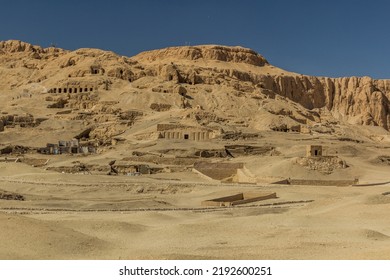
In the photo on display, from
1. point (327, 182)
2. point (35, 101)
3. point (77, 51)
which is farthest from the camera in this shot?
point (77, 51)

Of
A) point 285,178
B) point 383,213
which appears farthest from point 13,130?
point 383,213

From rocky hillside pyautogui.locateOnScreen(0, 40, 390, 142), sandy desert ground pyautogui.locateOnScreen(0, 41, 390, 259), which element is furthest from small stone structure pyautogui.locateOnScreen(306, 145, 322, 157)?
rocky hillside pyautogui.locateOnScreen(0, 40, 390, 142)

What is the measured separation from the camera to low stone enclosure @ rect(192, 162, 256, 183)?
34375mm

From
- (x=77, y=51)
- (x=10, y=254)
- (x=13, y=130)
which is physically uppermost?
(x=77, y=51)

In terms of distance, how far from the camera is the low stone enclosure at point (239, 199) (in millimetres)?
22875

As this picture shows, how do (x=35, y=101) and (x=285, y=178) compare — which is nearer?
(x=285, y=178)

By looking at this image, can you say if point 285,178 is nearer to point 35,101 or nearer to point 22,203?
point 22,203

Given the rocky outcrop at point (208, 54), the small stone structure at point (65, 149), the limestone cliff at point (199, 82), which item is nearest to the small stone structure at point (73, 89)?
the limestone cliff at point (199, 82)

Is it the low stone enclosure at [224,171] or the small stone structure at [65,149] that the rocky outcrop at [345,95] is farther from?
the low stone enclosure at [224,171]

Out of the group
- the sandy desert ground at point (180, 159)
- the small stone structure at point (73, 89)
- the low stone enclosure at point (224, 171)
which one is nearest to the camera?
the sandy desert ground at point (180, 159)

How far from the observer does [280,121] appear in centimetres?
5997

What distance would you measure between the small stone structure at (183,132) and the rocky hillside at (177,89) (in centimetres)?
300

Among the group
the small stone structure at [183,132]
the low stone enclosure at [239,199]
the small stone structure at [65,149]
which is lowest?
the low stone enclosure at [239,199]

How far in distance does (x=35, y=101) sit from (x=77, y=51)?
20441mm
